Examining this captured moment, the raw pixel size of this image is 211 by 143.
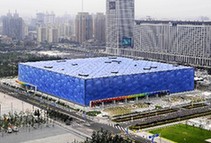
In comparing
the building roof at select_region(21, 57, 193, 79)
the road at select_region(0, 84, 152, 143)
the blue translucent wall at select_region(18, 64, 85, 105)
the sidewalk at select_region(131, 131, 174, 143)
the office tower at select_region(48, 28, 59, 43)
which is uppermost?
the office tower at select_region(48, 28, 59, 43)

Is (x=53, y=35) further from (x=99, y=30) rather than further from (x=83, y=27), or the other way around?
(x=99, y=30)

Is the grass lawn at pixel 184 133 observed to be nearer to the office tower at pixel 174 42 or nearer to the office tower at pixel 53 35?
the office tower at pixel 174 42

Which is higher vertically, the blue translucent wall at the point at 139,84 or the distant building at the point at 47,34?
the distant building at the point at 47,34

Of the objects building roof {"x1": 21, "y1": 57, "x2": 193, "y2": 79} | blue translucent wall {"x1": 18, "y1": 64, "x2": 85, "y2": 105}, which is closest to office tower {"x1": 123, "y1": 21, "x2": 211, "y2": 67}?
building roof {"x1": 21, "y1": 57, "x2": 193, "y2": 79}

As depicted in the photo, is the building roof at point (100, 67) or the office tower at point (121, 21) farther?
the office tower at point (121, 21)

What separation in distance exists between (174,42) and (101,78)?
34.0 m

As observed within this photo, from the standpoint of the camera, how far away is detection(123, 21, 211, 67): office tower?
2530 inches

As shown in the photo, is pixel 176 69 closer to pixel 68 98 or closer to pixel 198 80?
pixel 198 80

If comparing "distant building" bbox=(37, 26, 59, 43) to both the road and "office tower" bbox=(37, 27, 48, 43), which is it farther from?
the road

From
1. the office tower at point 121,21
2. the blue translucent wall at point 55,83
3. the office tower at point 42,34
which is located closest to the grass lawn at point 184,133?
the blue translucent wall at point 55,83

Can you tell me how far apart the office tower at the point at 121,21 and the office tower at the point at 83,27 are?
30108 millimetres

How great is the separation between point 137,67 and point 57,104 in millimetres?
10883

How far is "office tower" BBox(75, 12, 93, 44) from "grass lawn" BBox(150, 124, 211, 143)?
269 ft

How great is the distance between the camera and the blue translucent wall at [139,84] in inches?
1513
